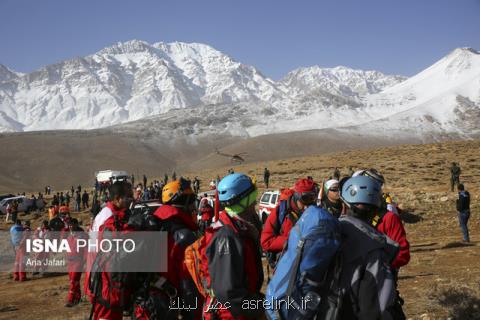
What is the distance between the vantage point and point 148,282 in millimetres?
4590

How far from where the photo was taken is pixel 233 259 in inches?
139

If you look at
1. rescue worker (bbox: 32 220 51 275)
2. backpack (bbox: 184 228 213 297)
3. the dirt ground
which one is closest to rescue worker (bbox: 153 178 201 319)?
backpack (bbox: 184 228 213 297)

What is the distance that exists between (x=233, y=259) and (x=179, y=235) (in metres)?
1.14

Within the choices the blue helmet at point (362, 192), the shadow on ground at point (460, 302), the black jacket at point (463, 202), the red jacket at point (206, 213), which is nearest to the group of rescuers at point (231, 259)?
the blue helmet at point (362, 192)

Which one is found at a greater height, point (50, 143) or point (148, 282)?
point (50, 143)

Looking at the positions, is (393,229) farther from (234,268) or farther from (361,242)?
(234,268)

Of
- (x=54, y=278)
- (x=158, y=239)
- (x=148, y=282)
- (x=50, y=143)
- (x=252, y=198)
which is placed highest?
(x=50, y=143)

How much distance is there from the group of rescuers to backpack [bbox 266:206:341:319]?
0.07 ft

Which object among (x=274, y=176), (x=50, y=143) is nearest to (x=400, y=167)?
(x=274, y=176)

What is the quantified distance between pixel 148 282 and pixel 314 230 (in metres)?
2.00

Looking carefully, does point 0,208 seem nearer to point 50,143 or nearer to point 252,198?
point 252,198

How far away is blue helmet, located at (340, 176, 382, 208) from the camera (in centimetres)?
374

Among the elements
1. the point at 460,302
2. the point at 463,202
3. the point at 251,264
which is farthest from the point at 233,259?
the point at 463,202

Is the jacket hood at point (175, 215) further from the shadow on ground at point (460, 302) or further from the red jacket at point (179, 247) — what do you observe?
the shadow on ground at point (460, 302)
